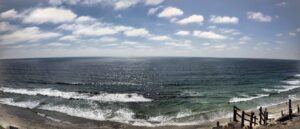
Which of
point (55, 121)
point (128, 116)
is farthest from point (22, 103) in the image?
point (128, 116)

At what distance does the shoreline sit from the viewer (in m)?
27.5

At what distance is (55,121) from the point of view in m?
29.9

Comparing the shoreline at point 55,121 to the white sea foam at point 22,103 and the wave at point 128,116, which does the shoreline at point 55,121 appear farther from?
the white sea foam at point 22,103

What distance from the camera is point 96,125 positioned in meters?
28.1

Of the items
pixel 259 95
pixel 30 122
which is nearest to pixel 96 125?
pixel 30 122

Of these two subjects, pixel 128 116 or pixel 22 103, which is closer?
pixel 128 116

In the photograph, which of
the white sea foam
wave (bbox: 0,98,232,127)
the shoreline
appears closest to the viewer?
the shoreline

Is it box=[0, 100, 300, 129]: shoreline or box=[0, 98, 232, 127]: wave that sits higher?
box=[0, 98, 232, 127]: wave

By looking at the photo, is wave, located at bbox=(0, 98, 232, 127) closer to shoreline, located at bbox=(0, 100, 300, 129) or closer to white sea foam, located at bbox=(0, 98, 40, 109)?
shoreline, located at bbox=(0, 100, 300, 129)

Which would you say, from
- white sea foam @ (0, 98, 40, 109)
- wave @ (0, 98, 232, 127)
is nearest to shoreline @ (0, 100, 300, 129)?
wave @ (0, 98, 232, 127)

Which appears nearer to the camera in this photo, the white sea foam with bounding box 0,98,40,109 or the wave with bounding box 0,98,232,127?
the wave with bounding box 0,98,232,127

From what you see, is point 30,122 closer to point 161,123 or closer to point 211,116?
point 161,123

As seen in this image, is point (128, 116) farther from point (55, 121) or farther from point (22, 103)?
point (22, 103)

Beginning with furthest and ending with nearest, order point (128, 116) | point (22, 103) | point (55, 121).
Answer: point (22, 103) → point (128, 116) → point (55, 121)
